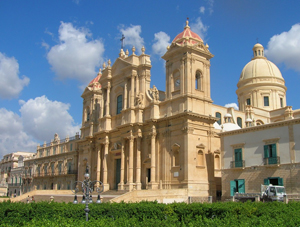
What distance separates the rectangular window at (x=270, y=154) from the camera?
2769 cm

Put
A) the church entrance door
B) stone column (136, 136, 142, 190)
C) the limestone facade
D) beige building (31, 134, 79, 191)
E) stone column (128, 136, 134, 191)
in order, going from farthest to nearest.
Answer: beige building (31, 134, 79, 191)
the church entrance door
stone column (128, 136, 134, 191)
stone column (136, 136, 142, 190)
the limestone facade

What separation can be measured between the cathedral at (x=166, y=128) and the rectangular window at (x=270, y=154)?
2.00m

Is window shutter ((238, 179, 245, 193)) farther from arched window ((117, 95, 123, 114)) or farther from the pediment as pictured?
arched window ((117, 95, 123, 114))

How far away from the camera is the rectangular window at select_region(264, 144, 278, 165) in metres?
27.7

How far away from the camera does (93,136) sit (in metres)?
46.4

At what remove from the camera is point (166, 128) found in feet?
117

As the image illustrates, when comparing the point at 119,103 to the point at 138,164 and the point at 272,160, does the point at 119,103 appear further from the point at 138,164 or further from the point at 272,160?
the point at 272,160

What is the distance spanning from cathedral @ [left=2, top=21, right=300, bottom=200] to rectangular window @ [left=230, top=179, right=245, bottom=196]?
2.08ft

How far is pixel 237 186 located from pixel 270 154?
4115 mm

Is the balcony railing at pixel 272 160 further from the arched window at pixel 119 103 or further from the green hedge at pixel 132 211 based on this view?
the arched window at pixel 119 103

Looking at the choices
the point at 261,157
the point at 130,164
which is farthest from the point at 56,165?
the point at 261,157

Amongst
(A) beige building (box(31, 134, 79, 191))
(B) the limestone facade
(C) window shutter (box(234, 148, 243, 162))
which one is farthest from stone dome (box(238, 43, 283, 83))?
(A) beige building (box(31, 134, 79, 191))

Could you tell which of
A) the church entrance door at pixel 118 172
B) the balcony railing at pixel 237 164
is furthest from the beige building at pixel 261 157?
the church entrance door at pixel 118 172

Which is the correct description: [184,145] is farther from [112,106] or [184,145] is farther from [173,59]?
[112,106]
